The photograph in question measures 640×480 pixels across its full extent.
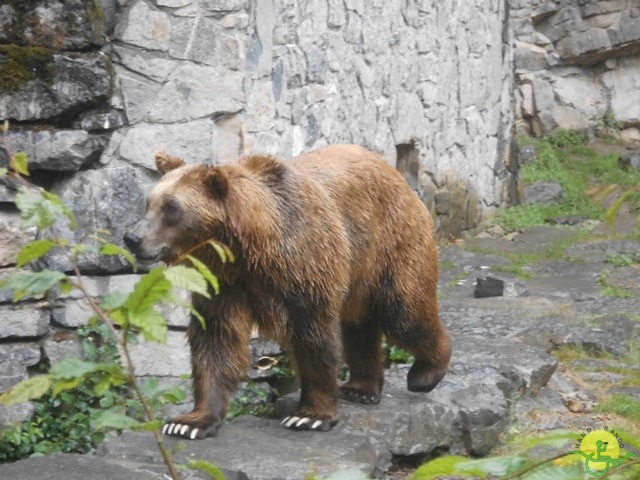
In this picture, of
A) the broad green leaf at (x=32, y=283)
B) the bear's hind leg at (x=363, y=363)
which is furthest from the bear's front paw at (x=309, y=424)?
the broad green leaf at (x=32, y=283)

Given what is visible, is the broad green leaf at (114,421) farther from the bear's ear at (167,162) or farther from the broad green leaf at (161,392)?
the bear's ear at (167,162)

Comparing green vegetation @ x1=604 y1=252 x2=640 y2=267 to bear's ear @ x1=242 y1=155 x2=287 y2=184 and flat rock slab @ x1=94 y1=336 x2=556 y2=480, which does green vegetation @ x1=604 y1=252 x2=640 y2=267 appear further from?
bear's ear @ x1=242 y1=155 x2=287 y2=184

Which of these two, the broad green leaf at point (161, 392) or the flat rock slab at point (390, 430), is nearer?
the broad green leaf at point (161, 392)

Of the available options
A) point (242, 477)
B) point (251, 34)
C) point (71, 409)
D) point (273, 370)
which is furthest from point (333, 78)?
point (242, 477)

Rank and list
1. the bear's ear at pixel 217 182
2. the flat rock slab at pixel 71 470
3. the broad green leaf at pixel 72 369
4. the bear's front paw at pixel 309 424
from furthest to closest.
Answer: the bear's front paw at pixel 309 424, the bear's ear at pixel 217 182, the flat rock slab at pixel 71 470, the broad green leaf at pixel 72 369

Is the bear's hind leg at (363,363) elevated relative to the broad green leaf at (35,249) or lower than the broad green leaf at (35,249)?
lower

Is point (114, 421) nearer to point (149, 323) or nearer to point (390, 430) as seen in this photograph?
point (149, 323)

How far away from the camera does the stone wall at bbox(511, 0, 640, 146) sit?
14461 mm

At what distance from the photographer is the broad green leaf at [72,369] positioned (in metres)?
1.66

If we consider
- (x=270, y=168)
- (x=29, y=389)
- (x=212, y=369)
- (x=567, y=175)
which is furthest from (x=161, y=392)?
(x=567, y=175)

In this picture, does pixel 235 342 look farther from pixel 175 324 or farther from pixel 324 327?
pixel 175 324

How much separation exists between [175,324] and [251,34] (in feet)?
5.54

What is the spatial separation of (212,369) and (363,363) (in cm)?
92

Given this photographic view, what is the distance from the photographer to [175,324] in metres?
5.89
